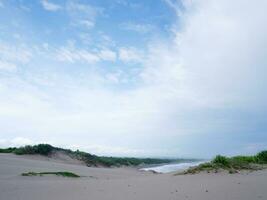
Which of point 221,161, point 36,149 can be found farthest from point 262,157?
point 36,149

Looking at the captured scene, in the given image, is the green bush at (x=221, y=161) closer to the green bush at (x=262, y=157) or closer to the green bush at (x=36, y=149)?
the green bush at (x=262, y=157)

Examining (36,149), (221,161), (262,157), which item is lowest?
(221,161)

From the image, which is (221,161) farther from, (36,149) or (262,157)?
(36,149)

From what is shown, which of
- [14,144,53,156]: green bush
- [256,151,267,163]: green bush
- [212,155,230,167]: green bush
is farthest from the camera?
[14,144,53,156]: green bush

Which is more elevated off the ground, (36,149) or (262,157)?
(36,149)

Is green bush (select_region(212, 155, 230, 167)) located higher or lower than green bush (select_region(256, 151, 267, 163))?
lower

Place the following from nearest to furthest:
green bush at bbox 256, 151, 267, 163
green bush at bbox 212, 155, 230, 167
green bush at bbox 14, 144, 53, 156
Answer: green bush at bbox 212, 155, 230, 167 → green bush at bbox 256, 151, 267, 163 → green bush at bbox 14, 144, 53, 156

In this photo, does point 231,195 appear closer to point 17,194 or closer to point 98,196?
point 98,196

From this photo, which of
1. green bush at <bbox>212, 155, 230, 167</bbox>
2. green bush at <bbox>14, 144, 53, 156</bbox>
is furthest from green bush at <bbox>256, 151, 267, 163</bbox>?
green bush at <bbox>14, 144, 53, 156</bbox>

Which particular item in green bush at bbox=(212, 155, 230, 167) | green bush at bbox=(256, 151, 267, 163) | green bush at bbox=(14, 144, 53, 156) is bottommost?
green bush at bbox=(212, 155, 230, 167)

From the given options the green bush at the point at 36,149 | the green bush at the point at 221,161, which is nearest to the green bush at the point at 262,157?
the green bush at the point at 221,161

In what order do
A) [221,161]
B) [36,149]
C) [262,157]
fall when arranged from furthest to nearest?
[36,149] → [262,157] → [221,161]

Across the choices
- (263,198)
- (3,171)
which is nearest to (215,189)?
(263,198)

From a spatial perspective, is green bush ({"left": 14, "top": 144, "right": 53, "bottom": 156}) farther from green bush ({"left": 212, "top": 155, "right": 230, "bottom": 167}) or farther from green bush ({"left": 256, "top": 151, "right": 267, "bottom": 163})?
green bush ({"left": 212, "top": 155, "right": 230, "bottom": 167})
